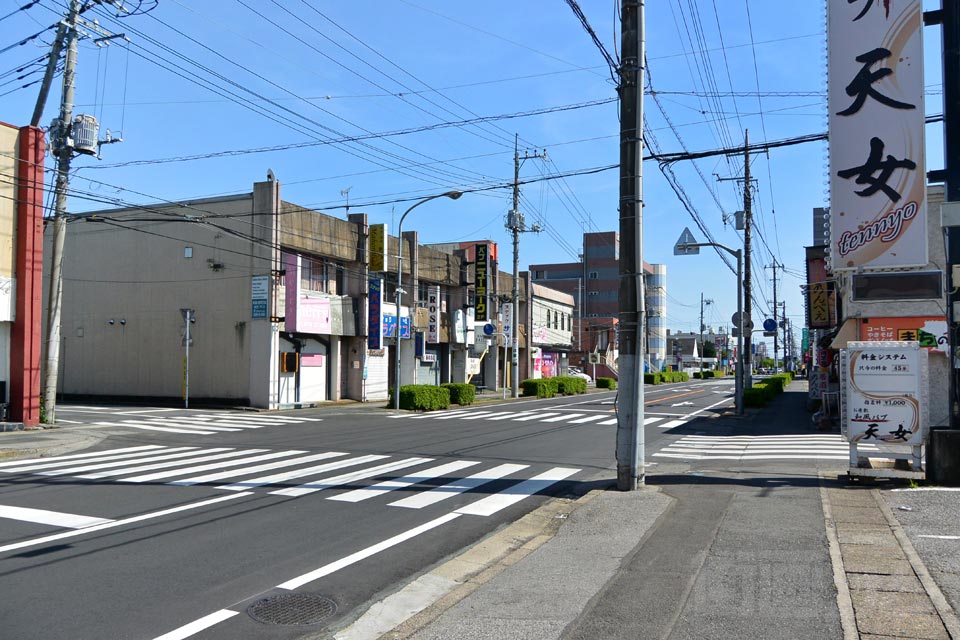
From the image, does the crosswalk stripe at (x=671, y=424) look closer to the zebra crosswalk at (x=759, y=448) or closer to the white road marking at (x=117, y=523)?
the zebra crosswalk at (x=759, y=448)

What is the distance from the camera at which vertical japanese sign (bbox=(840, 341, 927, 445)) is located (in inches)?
400

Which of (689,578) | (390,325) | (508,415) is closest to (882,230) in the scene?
(689,578)

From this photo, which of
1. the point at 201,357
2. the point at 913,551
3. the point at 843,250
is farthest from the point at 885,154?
the point at 201,357

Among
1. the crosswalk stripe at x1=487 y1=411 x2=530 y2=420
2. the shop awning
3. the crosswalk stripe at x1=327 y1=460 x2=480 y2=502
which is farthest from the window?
the shop awning

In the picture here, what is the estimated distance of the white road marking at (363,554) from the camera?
247 inches

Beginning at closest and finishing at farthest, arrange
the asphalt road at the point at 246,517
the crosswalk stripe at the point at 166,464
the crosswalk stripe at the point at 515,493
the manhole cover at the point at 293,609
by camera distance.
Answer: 1. the manhole cover at the point at 293,609
2. the asphalt road at the point at 246,517
3. the crosswalk stripe at the point at 515,493
4. the crosswalk stripe at the point at 166,464

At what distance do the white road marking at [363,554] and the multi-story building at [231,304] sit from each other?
2003cm

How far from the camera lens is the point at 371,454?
14.5 metres

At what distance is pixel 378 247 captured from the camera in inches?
1302

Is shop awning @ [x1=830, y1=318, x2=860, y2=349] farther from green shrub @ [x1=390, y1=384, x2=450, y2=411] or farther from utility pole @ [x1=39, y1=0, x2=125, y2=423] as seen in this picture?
utility pole @ [x1=39, y1=0, x2=125, y2=423]

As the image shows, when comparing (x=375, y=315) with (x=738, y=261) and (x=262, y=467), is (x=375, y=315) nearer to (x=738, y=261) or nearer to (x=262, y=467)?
(x=738, y=261)

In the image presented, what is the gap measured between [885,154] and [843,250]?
158cm

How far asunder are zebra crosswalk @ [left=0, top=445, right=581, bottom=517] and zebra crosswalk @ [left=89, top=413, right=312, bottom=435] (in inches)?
195

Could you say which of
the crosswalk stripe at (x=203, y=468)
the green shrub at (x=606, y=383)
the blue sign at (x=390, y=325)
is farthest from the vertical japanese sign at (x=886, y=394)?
the green shrub at (x=606, y=383)
